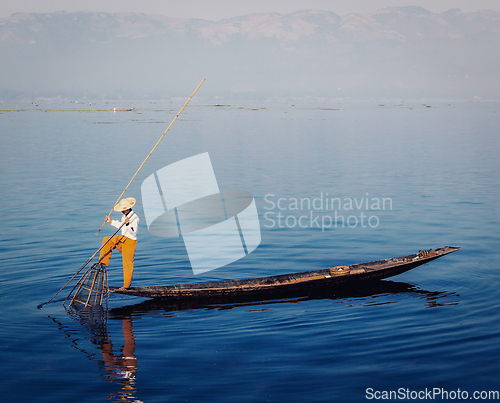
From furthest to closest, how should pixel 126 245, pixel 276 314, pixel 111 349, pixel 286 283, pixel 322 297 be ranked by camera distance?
pixel 322 297
pixel 286 283
pixel 126 245
pixel 276 314
pixel 111 349

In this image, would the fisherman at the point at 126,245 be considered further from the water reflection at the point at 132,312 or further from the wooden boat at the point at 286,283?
the water reflection at the point at 132,312

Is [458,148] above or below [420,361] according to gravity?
above

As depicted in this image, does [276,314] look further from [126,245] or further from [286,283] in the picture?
[126,245]

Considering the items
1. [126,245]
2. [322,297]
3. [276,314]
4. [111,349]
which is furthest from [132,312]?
[322,297]

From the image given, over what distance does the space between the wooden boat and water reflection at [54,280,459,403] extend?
0.21 m

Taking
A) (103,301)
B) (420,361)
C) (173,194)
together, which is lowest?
(420,361)

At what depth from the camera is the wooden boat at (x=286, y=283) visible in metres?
12.5

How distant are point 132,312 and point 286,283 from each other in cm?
362

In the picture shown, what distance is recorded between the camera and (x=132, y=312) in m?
12.4

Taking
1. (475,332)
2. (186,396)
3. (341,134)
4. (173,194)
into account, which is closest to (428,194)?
(173,194)

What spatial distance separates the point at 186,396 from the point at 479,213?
56.9ft

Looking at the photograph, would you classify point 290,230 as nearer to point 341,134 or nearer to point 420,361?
point 420,361

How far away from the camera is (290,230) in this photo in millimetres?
20047

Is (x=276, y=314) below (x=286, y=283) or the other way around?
below
